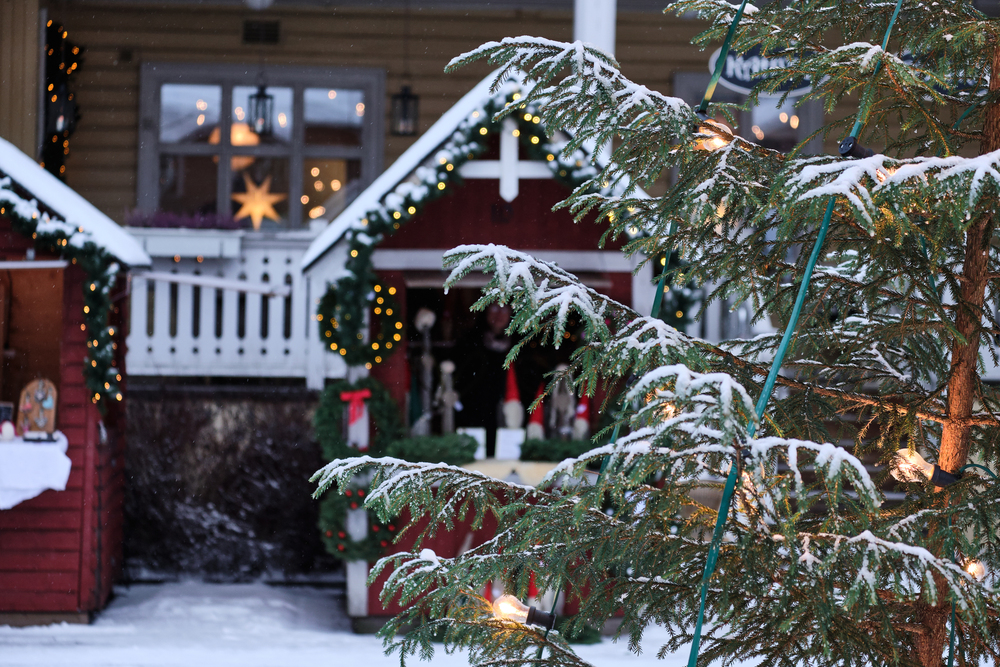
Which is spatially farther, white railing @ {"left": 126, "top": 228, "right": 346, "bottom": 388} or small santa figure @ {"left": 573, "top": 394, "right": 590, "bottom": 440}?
white railing @ {"left": 126, "top": 228, "right": 346, "bottom": 388}

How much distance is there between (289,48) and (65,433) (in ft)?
18.0

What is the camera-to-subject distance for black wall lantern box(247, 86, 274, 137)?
10188 millimetres

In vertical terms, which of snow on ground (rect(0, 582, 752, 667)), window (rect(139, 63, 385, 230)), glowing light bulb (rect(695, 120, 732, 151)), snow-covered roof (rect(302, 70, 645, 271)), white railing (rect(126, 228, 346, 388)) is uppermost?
window (rect(139, 63, 385, 230))

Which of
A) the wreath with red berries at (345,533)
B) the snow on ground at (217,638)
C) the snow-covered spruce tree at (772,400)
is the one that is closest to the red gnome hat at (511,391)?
the wreath with red berries at (345,533)

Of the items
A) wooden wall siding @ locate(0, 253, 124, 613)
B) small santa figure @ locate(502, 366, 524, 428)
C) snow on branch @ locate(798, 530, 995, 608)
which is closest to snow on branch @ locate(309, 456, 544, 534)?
snow on branch @ locate(798, 530, 995, 608)

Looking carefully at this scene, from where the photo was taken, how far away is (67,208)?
23.1ft

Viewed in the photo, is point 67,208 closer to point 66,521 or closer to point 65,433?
point 65,433

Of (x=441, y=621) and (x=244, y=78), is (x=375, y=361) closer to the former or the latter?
(x=441, y=621)

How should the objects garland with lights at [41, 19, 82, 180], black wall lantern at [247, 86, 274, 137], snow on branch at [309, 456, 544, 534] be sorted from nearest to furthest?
snow on branch at [309, 456, 544, 534] < garland with lights at [41, 19, 82, 180] < black wall lantern at [247, 86, 274, 137]

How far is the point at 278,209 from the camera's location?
10.9 m

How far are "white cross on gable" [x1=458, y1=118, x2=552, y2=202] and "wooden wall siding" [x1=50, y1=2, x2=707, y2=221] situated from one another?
13.8 ft

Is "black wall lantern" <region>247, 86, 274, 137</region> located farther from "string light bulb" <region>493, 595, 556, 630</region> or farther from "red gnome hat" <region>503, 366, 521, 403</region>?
"string light bulb" <region>493, 595, 556, 630</region>

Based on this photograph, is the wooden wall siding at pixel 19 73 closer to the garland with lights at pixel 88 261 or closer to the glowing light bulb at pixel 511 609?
the garland with lights at pixel 88 261

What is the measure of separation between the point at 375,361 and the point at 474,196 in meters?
1.52
